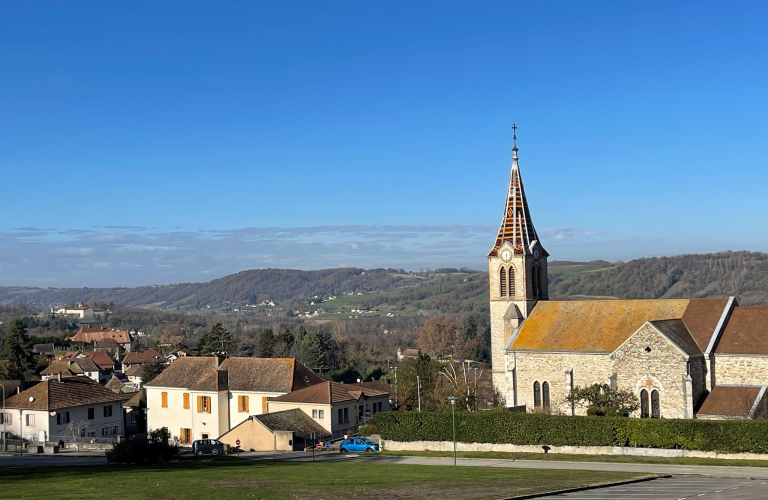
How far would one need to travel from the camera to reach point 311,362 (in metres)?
106

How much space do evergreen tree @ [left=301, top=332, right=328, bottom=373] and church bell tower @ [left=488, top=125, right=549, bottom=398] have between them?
170ft

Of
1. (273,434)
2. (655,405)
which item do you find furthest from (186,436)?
(655,405)

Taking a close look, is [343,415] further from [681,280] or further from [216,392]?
[681,280]

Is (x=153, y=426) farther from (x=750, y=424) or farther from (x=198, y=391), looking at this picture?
(x=750, y=424)

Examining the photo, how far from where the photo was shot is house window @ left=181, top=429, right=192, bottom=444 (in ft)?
205

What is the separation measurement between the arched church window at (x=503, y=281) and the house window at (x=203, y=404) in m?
24.7

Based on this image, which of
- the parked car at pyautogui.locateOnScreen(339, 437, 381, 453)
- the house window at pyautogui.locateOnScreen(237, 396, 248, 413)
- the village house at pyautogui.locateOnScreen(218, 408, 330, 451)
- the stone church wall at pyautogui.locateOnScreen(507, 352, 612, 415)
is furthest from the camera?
the house window at pyautogui.locateOnScreen(237, 396, 248, 413)

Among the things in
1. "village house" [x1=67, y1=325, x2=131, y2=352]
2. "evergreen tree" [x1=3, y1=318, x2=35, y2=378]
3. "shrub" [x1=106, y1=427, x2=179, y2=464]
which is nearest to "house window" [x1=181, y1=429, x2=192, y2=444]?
"shrub" [x1=106, y1=427, x2=179, y2=464]

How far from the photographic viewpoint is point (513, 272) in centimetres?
5741

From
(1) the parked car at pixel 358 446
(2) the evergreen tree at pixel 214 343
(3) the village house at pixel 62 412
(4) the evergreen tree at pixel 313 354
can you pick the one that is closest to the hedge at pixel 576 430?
(1) the parked car at pixel 358 446

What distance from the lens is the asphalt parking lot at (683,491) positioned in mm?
25295

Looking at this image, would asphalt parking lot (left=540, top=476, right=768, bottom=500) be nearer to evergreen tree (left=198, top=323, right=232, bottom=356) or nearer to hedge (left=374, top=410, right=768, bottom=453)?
hedge (left=374, top=410, right=768, bottom=453)

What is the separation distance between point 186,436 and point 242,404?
5757 millimetres

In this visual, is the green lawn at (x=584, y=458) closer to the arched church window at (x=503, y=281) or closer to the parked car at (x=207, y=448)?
the parked car at (x=207, y=448)
